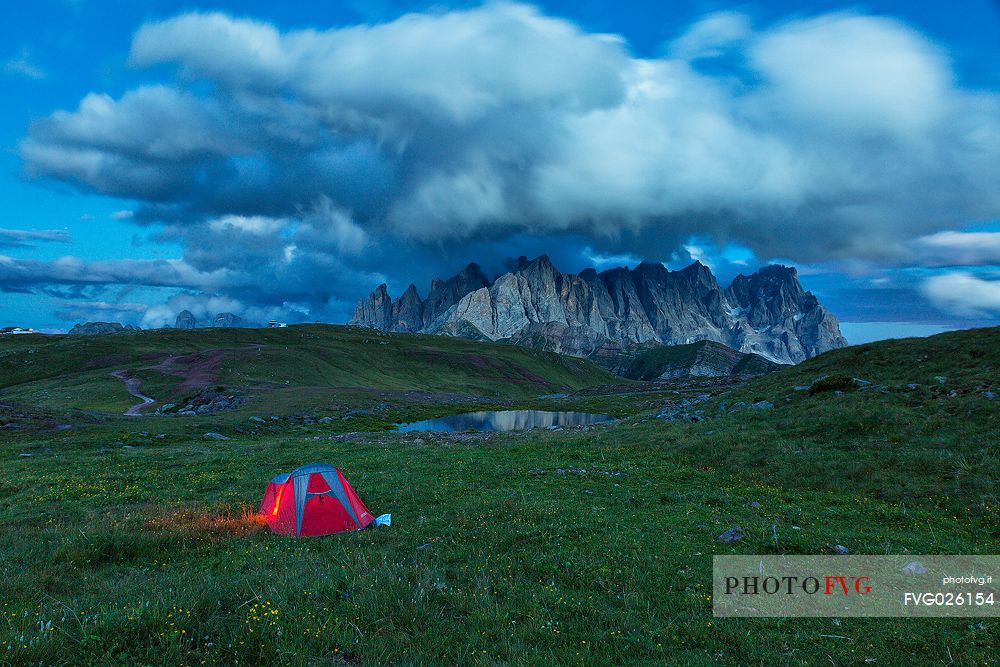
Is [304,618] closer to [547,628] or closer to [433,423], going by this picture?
[547,628]

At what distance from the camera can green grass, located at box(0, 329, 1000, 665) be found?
8.00 m

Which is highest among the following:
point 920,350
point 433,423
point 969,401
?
point 920,350

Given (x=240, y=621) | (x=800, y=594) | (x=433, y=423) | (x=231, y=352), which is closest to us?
(x=240, y=621)

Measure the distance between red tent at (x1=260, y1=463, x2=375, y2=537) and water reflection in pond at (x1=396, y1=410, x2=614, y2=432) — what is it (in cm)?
4340

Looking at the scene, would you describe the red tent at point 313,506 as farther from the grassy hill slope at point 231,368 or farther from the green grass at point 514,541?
the grassy hill slope at point 231,368

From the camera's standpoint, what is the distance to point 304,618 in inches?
334

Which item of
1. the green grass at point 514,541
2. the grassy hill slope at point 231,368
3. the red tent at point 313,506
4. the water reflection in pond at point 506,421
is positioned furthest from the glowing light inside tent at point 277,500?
the grassy hill slope at point 231,368

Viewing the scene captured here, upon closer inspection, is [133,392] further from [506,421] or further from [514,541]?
[514,541]

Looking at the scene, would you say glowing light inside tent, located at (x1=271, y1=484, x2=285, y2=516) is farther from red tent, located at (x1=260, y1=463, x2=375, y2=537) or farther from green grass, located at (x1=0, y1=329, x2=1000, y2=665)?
green grass, located at (x1=0, y1=329, x2=1000, y2=665)

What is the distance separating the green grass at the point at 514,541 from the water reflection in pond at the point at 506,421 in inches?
1256

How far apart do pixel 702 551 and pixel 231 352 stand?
106559mm

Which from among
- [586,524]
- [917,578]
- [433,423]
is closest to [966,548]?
[917,578]

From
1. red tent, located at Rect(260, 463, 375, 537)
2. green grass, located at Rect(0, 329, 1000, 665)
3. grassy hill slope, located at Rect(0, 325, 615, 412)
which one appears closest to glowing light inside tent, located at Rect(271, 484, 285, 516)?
red tent, located at Rect(260, 463, 375, 537)

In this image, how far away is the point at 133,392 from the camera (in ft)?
238
